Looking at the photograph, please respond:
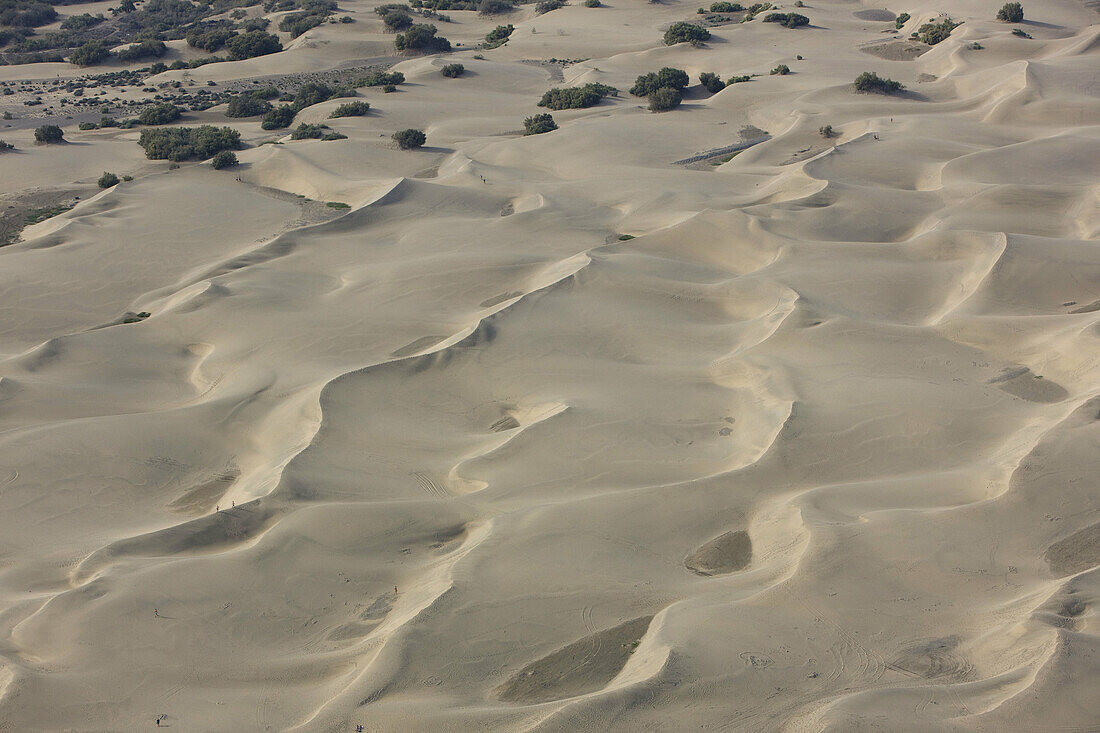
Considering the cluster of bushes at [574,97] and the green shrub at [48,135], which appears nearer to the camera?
the green shrub at [48,135]

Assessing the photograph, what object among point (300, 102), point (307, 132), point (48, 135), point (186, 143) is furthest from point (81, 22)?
point (307, 132)

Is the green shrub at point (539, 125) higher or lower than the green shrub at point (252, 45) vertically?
lower

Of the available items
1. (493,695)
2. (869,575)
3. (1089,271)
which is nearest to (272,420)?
(493,695)

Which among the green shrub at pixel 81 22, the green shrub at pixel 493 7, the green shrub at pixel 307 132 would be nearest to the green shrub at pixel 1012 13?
the green shrub at pixel 493 7

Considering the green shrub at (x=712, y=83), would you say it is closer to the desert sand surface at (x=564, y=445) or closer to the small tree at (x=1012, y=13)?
the desert sand surface at (x=564, y=445)

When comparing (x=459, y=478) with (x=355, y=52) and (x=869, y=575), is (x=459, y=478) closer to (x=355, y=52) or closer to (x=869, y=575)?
(x=869, y=575)

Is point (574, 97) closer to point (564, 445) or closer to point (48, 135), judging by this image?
point (48, 135)
